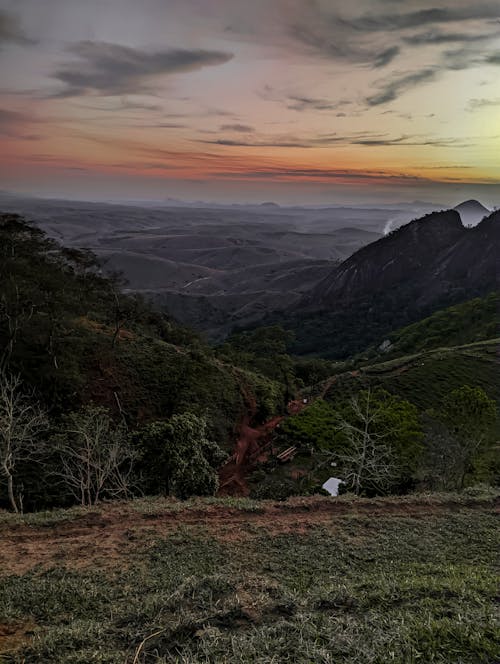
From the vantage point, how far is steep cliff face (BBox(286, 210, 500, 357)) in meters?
102

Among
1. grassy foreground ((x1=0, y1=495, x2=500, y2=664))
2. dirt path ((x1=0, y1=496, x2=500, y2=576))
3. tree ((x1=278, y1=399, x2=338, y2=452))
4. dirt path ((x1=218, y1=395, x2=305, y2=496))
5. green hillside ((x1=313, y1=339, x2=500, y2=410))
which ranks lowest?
dirt path ((x1=218, y1=395, x2=305, y2=496))

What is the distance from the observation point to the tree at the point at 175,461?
17047 mm

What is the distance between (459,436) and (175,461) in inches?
486

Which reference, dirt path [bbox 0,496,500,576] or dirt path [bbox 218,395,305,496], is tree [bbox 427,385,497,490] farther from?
dirt path [bbox 218,395,305,496]

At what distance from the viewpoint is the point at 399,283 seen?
122 meters

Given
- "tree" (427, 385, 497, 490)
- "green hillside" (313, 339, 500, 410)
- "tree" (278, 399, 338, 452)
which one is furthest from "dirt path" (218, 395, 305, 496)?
"tree" (427, 385, 497, 490)

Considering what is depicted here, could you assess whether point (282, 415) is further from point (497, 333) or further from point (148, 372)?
point (497, 333)

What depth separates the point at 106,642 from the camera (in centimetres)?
603

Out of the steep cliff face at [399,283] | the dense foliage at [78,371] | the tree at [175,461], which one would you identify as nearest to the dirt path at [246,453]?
the dense foliage at [78,371]

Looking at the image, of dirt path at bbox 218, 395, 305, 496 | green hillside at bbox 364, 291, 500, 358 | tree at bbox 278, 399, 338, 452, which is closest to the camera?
dirt path at bbox 218, 395, 305, 496

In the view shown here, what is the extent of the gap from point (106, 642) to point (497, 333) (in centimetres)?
6450

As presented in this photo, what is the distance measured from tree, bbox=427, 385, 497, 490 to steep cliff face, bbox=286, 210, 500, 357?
232ft

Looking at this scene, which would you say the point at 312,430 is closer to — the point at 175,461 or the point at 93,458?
the point at 175,461

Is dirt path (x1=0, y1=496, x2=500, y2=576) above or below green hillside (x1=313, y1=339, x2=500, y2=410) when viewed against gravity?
above
